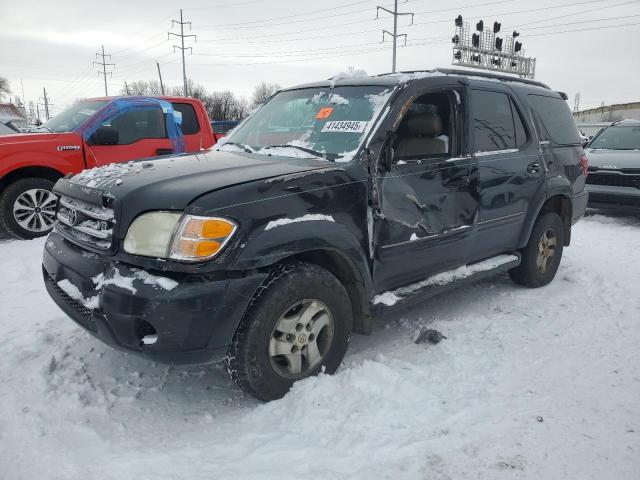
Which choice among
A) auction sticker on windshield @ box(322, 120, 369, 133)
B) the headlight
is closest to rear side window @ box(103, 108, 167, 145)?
auction sticker on windshield @ box(322, 120, 369, 133)

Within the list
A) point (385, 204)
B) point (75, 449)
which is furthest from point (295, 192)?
point (75, 449)

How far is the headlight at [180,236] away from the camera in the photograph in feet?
7.70

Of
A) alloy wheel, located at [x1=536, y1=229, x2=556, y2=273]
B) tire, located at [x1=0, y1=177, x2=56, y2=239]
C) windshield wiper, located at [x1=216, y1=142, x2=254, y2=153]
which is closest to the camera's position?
windshield wiper, located at [x1=216, y1=142, x2=254, y2=153]

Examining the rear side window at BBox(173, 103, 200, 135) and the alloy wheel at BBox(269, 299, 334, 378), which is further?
the rear side window at BBox(173, 103, 200, 135)

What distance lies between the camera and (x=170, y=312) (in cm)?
229

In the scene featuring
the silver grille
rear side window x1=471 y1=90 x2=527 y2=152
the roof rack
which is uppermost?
the roof rack

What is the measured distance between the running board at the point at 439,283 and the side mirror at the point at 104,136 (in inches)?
178

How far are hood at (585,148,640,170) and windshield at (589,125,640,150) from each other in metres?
0.36

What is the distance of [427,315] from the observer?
4074 millimetres

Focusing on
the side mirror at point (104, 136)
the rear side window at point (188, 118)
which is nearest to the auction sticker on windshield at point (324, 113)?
the side mirror at point (104, 136)

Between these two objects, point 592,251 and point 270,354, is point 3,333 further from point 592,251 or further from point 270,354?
point 592,251

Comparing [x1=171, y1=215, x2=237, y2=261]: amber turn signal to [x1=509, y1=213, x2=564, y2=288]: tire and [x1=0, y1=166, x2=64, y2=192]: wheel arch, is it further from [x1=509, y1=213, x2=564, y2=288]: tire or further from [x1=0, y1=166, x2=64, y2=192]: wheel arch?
[x1=0, y1=166, x2=64, y2=192]: wheel arch

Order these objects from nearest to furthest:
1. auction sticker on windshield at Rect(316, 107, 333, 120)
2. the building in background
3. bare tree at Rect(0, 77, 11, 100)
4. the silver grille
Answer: the silver grille
auction sticker on windshield at Rect(316, 107, 333, 120)
the building in background
bare tree at Rect(0, 77, 11, 100)

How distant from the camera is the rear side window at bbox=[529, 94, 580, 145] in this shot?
4625mm
